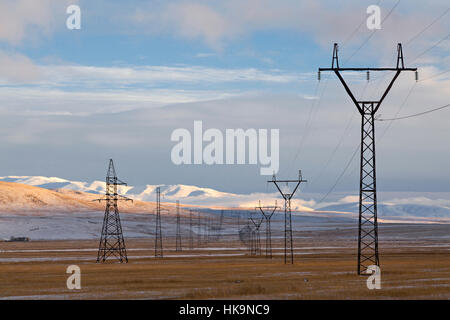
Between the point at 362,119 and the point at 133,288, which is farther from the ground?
the point at 362,119

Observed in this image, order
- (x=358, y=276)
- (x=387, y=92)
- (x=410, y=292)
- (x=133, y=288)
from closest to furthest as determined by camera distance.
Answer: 1. (x=410, y=292)
2. (x=133, y=288)
3. (x=387, y=92)
4. (x=358, y=276)

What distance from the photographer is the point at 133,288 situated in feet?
184
